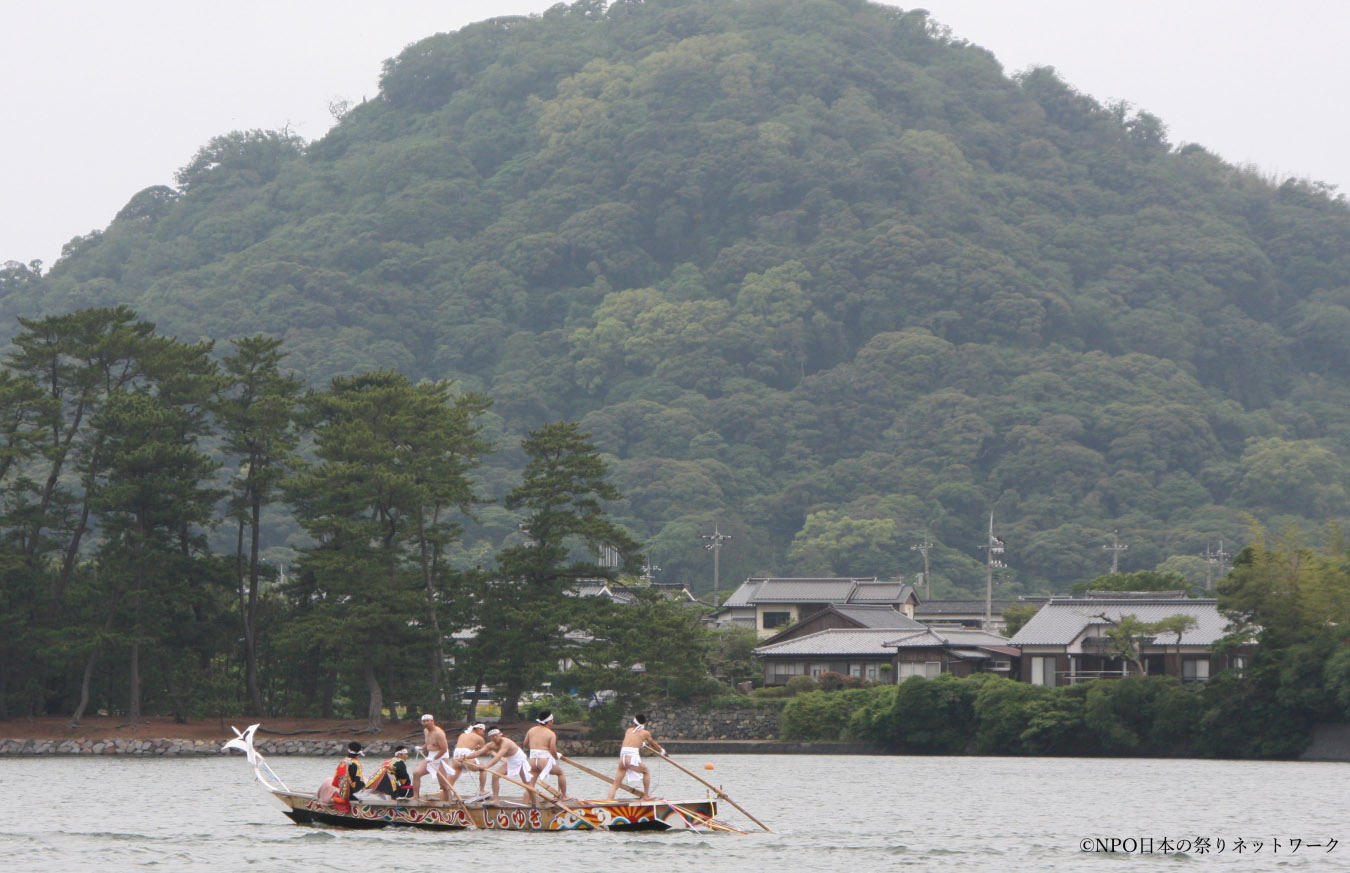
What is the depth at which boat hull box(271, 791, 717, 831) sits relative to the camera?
968 inches

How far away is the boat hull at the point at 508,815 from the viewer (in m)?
24.6

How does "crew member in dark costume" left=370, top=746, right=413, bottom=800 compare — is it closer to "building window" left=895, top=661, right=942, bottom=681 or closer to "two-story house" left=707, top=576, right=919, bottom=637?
"building window" left=895, top=661, right=942, bottom=681

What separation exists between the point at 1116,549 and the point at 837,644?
1593 inches

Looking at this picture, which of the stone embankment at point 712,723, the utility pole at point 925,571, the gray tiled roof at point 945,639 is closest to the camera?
the stone embankment at point 712,723

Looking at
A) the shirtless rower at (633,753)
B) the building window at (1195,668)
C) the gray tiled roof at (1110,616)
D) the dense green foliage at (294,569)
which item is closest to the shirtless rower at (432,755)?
the shirtless rower at (633,753)

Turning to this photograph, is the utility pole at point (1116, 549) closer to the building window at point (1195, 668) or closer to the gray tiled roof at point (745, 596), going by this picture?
the gray tiled roof at point (745, 596)

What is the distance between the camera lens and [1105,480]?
365ft

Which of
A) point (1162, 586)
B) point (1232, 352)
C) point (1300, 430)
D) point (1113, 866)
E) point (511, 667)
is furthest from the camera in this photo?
point (1232, 352)

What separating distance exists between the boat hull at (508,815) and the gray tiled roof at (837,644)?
3364cm

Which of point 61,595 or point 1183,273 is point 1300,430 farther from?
point 61,595

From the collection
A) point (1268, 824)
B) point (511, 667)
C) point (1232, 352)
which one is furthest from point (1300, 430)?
point (1268, 824)

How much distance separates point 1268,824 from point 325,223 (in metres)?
143

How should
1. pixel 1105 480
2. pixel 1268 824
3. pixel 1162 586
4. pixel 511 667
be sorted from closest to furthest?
1. pixel 1268 824
2. pixel 511 667
3. pixel 1162 586
4. pixel 1105 480

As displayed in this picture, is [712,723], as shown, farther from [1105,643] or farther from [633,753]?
[633,753]
